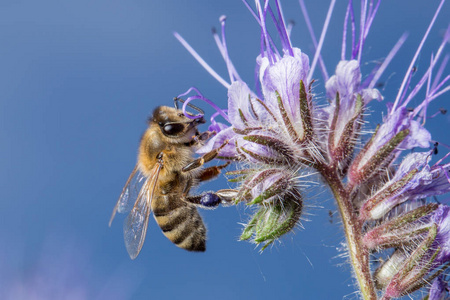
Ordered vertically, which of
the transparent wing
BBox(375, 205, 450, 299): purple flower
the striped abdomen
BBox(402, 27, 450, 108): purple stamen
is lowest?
BBox(375, 205, 450, 299): purple flower

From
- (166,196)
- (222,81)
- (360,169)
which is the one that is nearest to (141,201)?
(166,196)

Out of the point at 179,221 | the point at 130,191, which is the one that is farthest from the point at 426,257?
the point at 130,191

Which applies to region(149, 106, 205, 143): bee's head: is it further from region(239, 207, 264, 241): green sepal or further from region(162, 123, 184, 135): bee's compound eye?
region(239, 207, 264, 241): green sepal

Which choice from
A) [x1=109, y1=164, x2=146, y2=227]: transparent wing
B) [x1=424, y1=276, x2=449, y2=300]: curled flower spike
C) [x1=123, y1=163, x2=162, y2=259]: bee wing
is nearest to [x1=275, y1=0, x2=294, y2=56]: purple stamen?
[x1=123, y1=163, x2=162, y2=259]: bee wing

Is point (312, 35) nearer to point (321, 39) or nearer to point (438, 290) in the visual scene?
point (321, 39)

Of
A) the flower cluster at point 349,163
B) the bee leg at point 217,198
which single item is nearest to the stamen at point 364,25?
the flower cluster at point 349,163
